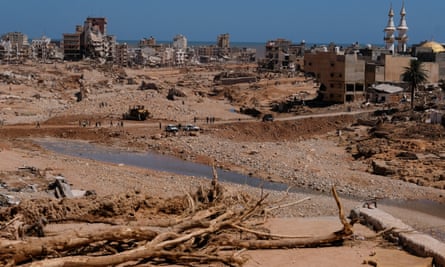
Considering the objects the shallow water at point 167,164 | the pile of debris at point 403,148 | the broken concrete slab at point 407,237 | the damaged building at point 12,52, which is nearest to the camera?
the broken concrete slab at point 407,237

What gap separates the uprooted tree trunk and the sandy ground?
1.26ft

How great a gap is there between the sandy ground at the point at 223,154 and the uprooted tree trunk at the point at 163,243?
0.38 meters

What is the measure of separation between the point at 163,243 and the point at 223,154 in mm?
25495

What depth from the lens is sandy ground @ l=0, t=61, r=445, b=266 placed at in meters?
15.8

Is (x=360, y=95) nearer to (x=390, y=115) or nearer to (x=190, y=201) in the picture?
(x=390, y=115)

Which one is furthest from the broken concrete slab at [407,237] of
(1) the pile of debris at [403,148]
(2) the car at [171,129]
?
(2) the car at [171,129]

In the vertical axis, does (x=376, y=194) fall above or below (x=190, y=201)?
below

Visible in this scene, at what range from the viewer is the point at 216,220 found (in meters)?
12.0

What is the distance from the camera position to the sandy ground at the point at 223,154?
51.9ft

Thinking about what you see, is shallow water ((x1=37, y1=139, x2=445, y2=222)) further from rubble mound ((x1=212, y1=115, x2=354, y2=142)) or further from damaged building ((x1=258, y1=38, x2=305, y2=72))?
damaged building ((x1=258, y1=38, x2=305, y2=72))

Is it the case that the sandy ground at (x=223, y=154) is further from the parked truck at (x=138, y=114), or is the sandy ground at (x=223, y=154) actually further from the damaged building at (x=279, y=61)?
the damaged building at (x=279, y=61)

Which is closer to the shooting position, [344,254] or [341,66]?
[344,254]

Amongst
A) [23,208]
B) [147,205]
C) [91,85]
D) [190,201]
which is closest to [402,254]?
[190,201]

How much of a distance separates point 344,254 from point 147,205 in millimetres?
5153
